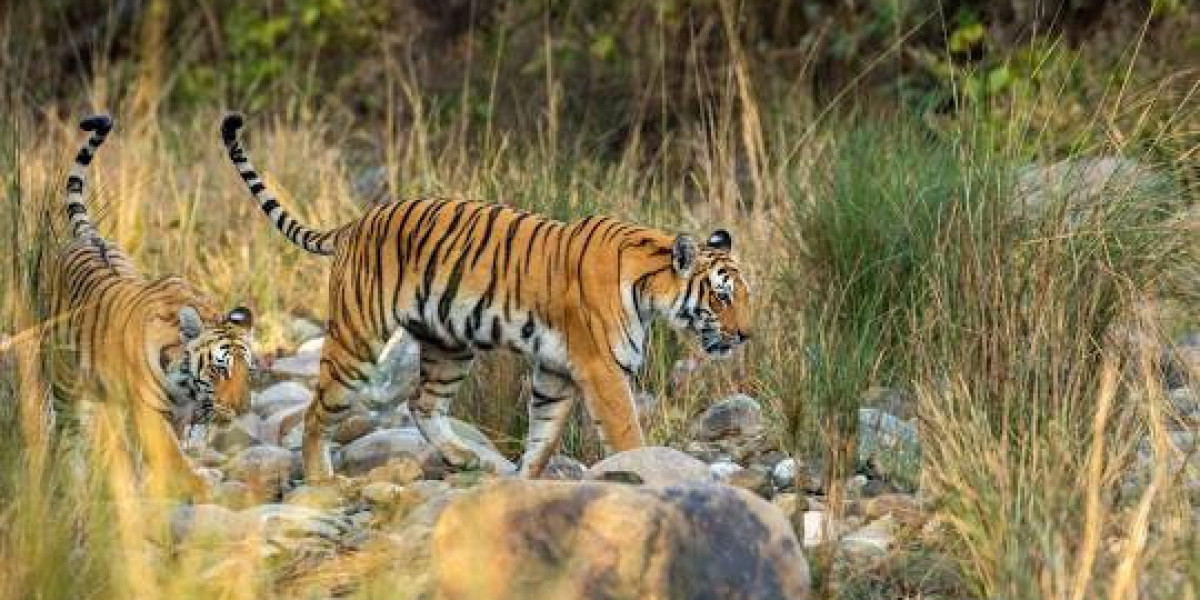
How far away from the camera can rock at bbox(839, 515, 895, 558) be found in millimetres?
6086

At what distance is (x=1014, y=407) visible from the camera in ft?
21.1

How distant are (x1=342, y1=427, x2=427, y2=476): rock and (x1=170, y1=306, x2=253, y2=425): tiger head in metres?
0.70

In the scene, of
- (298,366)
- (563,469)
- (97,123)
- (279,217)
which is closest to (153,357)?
(97,123)

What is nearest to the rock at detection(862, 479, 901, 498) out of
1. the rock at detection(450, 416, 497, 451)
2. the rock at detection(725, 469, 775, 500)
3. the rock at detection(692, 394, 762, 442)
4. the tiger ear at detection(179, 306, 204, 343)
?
the rock at detection(725, 469, 775, 500)

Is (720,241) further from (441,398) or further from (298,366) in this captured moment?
(298,366)

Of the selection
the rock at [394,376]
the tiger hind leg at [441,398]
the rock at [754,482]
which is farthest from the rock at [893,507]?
the rock at [394,376]

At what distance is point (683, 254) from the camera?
743 centimetres

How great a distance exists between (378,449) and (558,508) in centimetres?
288

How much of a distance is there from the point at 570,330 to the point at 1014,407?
1.57 metres

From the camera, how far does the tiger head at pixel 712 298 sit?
294 inches

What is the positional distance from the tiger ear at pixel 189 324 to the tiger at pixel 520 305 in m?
0.62

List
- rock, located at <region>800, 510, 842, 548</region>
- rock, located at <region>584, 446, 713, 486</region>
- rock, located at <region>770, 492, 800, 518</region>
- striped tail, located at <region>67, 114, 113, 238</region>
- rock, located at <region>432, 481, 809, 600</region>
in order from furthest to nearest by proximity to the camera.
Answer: striped tail, located at <region>67, 114, 113, 238</region>
rock, located at <region>770, 492, 800, 518</region>
rock, located at <region>584, 446, 713, 486</region>
rock, located at <region>800, 510, 842, 548</region>
rock, located at <region>432, 481, 809, 600</region>

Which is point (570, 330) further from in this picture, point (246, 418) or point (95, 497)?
point (95, 497)

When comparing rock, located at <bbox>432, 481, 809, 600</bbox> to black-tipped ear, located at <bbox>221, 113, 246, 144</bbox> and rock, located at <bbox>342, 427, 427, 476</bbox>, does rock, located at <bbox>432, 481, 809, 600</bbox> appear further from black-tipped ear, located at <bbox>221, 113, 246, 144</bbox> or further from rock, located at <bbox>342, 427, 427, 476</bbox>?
black-tipped ear, located at <bbox>221, 113, 246, 144</bbox>
